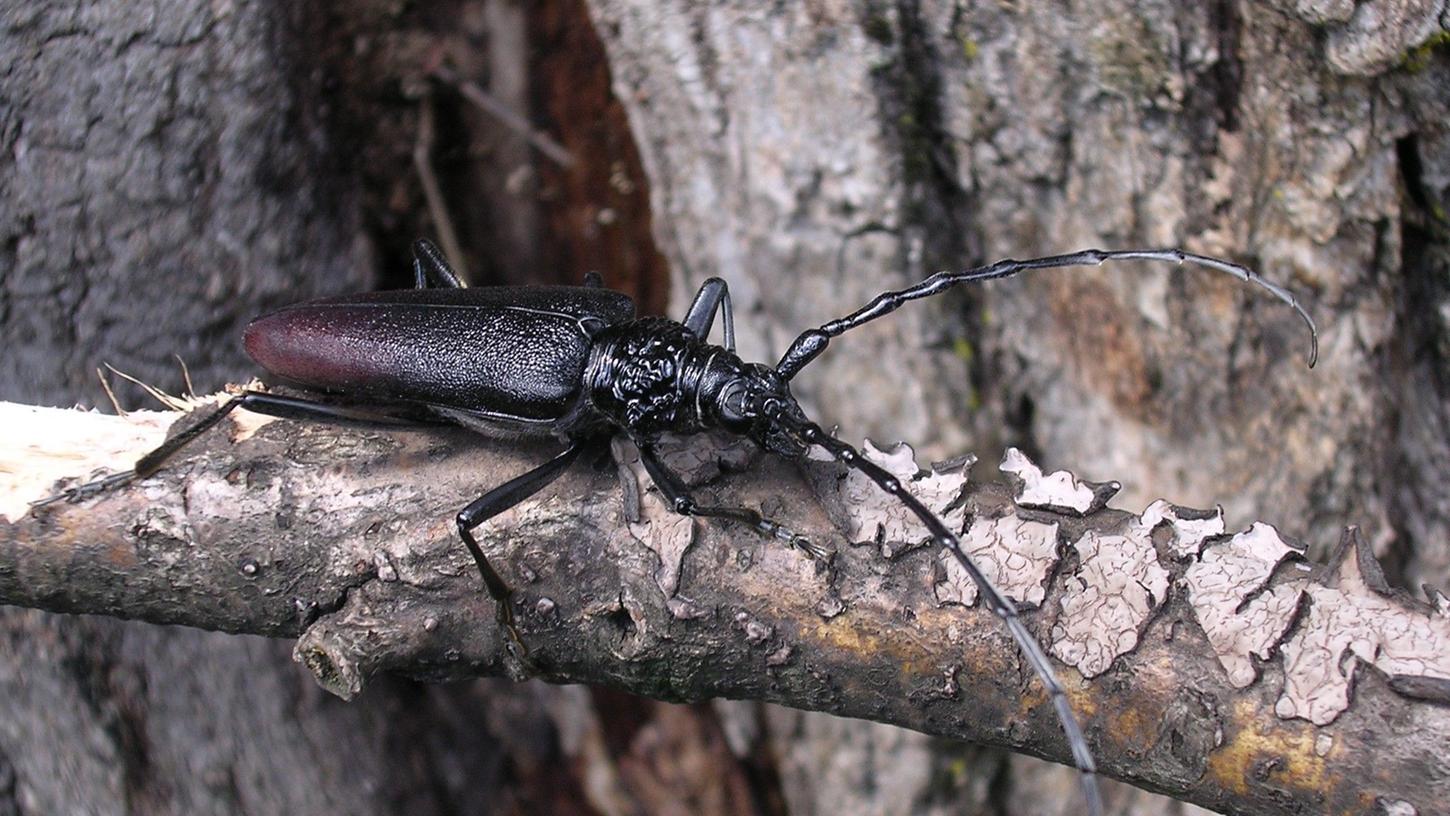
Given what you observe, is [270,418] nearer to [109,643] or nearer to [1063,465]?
[109,643]

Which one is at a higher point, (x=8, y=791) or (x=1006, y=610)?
(x=1006, y=610)

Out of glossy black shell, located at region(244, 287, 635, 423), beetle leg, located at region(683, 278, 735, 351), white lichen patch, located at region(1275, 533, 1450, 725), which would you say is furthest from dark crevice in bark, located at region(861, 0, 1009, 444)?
white lichen patch, located at region(1275, 533, 1450, 725)

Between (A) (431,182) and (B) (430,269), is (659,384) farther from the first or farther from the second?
(A) (431,182)

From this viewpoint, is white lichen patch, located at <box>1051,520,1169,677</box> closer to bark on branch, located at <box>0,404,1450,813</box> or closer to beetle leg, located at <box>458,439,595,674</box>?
bark on branch, located at <box>0,404,1450,813</box>

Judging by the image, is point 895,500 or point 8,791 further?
point 8,791

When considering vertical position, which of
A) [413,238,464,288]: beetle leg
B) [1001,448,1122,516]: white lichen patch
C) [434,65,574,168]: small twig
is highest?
[434,65,574,168]: small twig

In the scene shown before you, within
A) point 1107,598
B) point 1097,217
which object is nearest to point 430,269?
point 1097,217

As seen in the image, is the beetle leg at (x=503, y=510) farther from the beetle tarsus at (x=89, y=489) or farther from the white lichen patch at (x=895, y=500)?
the beetle tarsus at (x=89, y=489)
